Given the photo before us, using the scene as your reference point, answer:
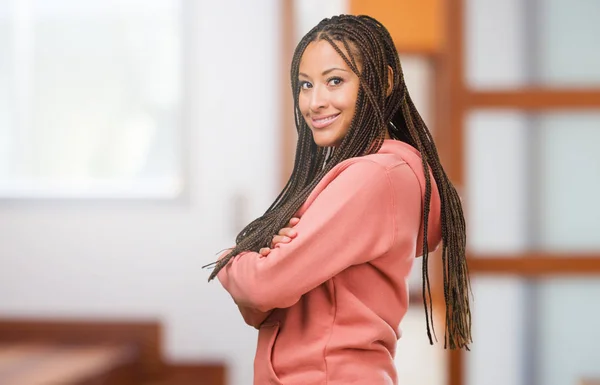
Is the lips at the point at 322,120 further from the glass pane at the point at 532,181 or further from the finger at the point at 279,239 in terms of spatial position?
the glass pane at the point at 532,181

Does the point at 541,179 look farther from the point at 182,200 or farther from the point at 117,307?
the point at 117,307

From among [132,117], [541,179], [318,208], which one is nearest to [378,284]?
[318,208]

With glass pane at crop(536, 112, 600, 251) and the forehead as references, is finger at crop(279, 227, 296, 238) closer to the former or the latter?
the forehead

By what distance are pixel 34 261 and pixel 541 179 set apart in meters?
1.93

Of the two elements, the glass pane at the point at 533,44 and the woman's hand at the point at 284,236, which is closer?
the woman's hand at the point at 284,236

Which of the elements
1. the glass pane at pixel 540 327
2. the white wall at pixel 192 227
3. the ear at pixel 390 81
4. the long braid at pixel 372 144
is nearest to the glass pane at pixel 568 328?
the glass pane at pixel 540 327

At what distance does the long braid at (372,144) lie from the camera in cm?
96

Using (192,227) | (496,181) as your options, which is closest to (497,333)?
(496,181)

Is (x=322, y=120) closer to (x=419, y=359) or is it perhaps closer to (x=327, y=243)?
(x=327, y=243)

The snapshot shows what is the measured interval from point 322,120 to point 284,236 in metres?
0.16

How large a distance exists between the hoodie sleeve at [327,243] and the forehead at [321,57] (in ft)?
0.43

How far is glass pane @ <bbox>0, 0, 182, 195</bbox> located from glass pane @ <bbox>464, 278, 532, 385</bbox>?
1215mm

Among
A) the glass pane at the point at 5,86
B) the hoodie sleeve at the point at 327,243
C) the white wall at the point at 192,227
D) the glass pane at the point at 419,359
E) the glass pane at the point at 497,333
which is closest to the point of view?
the hoodie sleeve at the point at 327,243

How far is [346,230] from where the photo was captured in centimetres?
92
